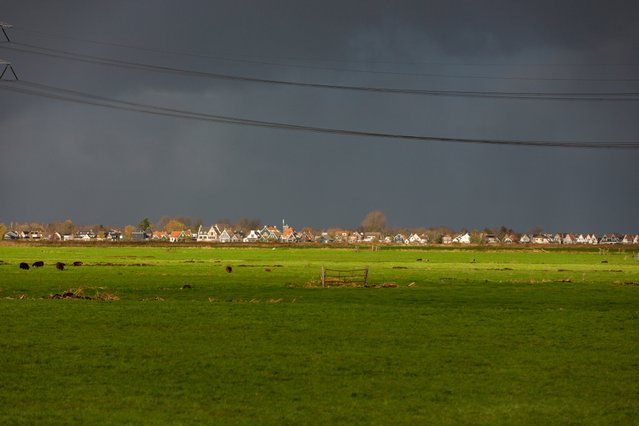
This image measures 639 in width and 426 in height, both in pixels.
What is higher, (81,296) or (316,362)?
(81,296)

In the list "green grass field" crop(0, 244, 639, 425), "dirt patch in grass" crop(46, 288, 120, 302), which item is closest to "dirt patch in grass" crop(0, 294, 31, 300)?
"dirt patch in grass" crop(46, 288, 120, 302)

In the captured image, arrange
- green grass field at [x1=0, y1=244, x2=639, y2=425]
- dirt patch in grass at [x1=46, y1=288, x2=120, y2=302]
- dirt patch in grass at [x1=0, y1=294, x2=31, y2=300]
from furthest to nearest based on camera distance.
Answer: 1. dirt patch in grass at [x1=46, y1=288, x2=120, y2=302]
2. dirt patch in grass at [x1=0, y1=294, x2=31, y2=300]
3. green grass field at [x1=0, y1=244, x2=639, y2=425]

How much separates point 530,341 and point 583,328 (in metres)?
5.86

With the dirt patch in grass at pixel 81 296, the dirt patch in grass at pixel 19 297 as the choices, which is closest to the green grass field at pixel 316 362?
the dirt patch in grass at pixel 19 297

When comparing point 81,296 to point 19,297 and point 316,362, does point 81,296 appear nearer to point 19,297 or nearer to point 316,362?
point 19,297

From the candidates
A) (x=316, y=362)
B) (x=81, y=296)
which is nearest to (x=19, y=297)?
(x=81, y=296)

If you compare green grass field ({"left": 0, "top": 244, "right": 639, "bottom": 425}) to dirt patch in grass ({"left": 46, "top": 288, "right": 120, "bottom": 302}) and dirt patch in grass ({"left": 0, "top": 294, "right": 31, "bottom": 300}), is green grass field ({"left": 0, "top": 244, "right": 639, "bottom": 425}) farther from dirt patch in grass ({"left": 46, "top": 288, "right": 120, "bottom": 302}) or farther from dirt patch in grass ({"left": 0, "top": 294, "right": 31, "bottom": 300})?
dirt patch in grass ({"left": 46, "top": 288, "right": 120, "bottom": 302})

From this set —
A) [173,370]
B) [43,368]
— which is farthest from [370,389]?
[43,368]

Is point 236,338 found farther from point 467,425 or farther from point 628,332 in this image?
point 628,332

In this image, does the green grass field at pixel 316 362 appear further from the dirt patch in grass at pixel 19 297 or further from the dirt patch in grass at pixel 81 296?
the dirt patch in grass at pixel 81 296

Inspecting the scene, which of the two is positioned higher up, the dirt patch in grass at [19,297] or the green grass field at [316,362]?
the dirt patch in grass at [19,297]

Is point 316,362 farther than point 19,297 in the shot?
No

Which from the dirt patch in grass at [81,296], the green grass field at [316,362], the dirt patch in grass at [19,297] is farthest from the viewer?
the dirt patch in grass at [81,296]

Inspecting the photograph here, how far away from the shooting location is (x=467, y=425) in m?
16.0
